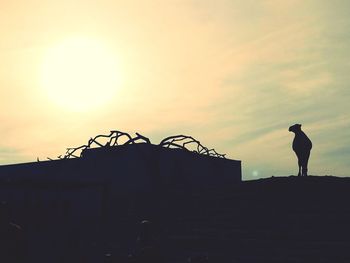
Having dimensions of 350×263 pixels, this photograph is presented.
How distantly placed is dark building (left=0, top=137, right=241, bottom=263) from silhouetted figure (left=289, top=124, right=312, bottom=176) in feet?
7.68

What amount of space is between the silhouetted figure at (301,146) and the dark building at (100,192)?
2341 mm

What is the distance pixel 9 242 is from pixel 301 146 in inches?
448

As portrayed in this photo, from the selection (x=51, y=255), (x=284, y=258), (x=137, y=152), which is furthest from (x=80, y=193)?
(x=284, y=258)

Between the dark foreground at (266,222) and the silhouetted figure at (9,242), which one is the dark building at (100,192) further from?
the silhouetted figure at (9,242)

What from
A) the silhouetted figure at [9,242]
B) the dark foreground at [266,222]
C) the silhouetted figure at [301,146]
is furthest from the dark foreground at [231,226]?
the silhouetted figure at [301,146]

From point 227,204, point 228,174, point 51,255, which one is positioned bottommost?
point 51,255

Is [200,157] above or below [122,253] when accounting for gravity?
above

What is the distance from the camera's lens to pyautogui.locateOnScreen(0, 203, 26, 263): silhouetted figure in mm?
6781

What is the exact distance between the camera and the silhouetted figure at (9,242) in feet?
22.2

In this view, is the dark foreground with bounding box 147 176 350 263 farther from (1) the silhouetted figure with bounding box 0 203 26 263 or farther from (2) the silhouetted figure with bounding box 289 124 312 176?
(1) the silhouetted figure with bounding box 0 203 26 263

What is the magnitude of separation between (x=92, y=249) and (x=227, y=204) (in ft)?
13.8

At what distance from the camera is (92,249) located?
45.0 ft

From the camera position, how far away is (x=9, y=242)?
6.82 m

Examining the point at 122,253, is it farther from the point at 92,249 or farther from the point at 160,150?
the point at 160,150
